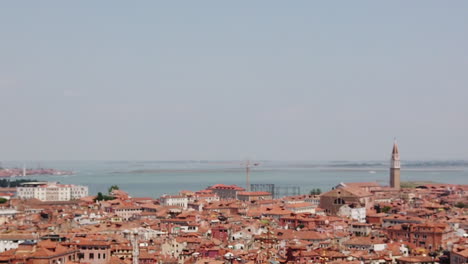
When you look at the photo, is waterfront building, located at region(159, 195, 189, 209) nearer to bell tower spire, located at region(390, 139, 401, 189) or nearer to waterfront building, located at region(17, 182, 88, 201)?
waterfront building, located at region(17, 182, 88, 201)

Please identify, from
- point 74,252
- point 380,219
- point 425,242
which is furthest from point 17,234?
point 380,219

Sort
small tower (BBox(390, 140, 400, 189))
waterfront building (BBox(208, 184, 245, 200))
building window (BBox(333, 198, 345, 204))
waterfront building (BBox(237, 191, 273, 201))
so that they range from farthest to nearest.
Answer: small tower (BBox(390, 140, 400, 189)) → waterfront building (BBox(208, 184, 245, 200)) → waterfront building (BBox(237, 191, 273, 201)) → building window (BBox(333, 198, 345, 204))

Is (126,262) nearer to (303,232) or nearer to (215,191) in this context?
(303,232)

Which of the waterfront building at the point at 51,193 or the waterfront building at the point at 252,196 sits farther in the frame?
the waterfront building at the point at 51,193

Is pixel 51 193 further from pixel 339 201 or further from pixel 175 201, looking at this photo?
pixel 339 201

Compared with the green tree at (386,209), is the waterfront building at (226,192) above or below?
above

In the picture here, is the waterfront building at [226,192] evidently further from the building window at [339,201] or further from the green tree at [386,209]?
the green tree at [386,209]

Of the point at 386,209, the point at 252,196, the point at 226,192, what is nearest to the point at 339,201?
the point at 386,209

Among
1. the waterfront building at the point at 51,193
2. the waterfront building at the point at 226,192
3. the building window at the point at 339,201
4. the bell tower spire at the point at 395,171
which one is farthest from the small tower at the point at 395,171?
the waterfront building at the point at 51,193

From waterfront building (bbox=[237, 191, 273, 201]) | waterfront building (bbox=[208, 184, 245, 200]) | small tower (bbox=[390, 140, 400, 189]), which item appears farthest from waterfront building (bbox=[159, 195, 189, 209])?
small tower (bbox=[390, 140, 400, 189])

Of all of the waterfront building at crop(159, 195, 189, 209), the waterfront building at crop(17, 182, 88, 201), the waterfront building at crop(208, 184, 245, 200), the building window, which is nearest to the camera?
the building window

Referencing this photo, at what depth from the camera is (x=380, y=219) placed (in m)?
37.1

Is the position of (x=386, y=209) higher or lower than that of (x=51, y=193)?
lower

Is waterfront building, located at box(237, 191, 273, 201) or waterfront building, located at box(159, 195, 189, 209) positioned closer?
waterfront building, located at box(159, 195, 189, 209)
